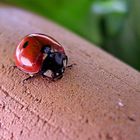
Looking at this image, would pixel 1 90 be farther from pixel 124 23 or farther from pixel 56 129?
pixel 124 23

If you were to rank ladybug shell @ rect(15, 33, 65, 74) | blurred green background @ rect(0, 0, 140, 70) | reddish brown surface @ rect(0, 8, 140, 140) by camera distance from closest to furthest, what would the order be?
reddish brown surface @ rect(0, 8, 140, 140) → ladybug shell @ rect(15, 33, 65, 74) → blurred green background @ rect(0, 0, 140, 70)

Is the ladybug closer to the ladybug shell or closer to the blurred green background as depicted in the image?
the ladybug shell

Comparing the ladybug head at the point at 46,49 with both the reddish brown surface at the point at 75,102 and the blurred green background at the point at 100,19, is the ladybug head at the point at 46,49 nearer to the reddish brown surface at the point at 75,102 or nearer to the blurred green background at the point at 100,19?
the reddish brown surface at the point at 75,102

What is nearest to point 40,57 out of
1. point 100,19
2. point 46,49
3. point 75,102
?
point 46,49

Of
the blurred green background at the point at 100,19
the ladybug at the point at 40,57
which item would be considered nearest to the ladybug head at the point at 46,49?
the ladybug at the point at 40,57

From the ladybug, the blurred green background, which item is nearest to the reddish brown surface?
the ladybug

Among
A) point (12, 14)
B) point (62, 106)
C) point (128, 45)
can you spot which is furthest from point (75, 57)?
point (128, 45)
